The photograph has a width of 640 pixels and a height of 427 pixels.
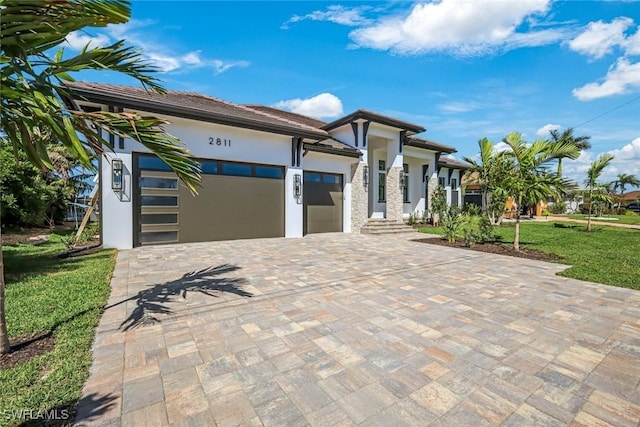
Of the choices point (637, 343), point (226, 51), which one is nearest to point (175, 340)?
point (637, 343)

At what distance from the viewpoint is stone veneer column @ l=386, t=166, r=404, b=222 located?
47.0 feet

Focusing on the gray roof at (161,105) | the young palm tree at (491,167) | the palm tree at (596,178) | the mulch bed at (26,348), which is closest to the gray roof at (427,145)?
the young palm tree at (491,167)

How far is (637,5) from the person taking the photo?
918cm

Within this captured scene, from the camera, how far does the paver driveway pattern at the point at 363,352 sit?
1.89m

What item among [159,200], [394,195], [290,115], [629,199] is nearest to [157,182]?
[159,200]

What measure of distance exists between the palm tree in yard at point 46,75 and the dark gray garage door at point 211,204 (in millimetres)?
6548

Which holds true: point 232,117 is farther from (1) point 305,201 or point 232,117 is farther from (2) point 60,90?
(2) point 60,90

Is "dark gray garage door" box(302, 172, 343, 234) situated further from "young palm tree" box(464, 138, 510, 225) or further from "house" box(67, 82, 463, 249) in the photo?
"young palm tree" box(464, 138, 510, 225)

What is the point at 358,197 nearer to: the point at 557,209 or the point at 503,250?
the point at 503,250

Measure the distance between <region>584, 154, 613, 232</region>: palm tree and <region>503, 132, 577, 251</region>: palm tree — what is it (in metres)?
8.65

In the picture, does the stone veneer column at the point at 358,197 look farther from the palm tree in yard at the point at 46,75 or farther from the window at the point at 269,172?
the palm tree in yard at the point at 46,75

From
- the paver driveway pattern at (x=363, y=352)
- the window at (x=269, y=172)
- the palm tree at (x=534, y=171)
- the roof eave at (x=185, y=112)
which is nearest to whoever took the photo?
the paver driveway pattern at (x=363, y=352)

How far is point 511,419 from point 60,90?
4.31 metres

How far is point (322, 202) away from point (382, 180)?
5050mm
